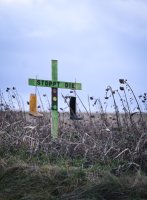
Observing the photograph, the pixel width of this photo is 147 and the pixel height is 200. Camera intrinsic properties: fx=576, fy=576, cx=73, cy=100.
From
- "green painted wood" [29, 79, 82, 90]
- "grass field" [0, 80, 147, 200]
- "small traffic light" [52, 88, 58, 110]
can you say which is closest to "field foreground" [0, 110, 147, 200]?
"grass field" [0, 80, 147, 200]

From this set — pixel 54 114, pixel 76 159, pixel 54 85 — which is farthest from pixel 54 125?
pixel 76 159

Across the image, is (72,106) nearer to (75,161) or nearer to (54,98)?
(54,98)

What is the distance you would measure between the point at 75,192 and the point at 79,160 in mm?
1445

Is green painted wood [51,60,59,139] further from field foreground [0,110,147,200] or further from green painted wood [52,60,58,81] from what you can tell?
field foreground [0,110,147,200]

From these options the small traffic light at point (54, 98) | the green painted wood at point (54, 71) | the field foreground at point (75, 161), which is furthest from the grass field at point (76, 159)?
the green painted wood at point (54, 71)

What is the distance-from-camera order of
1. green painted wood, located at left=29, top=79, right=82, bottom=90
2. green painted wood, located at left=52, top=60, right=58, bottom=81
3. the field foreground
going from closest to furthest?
the field foreground < green painted wood, located at left=29, top=79, right=82, bottom=90 < green painted wood, located at left=52, top=60, right=58, bottom=81

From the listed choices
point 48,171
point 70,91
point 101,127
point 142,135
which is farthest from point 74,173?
point 70,91

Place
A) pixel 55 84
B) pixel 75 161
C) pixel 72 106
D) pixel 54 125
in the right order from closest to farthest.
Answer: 1. pixel 75 161
2. pixel 54 125
3. pixel 55 84
4. pixel 72 106

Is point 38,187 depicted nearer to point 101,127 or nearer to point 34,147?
point 34,147

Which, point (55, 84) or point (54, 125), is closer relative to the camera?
point (54, 125)

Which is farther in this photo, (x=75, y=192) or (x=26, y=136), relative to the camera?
(x=26, y=136)

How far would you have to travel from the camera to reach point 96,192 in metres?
7.08

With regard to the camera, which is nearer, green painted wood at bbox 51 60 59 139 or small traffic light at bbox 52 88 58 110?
green painted wood at bbox 51 60 59 139

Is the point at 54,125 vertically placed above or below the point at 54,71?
below
